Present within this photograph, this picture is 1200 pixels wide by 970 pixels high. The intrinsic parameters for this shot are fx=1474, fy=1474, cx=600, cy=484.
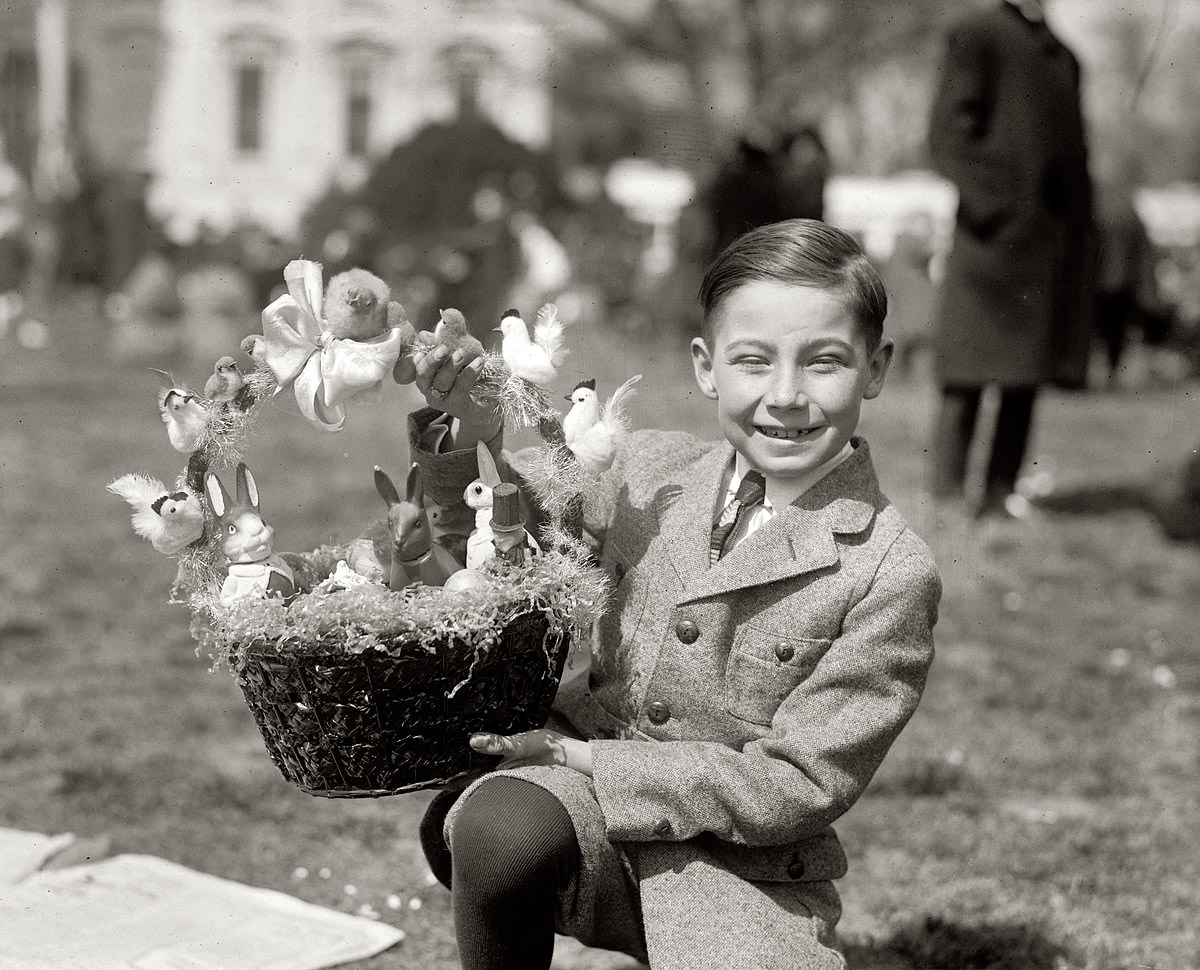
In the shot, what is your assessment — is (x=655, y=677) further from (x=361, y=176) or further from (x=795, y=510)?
(x=361, y=176)

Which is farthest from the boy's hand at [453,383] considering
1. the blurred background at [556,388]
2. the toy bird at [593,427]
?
the blurred background at [556,388]

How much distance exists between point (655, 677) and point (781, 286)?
55 centimetres

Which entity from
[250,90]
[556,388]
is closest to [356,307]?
[556,388]

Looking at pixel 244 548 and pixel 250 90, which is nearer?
pixel 244 548

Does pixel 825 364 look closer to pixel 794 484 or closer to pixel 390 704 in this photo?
pixel 794 484

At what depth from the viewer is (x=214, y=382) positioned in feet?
6.22

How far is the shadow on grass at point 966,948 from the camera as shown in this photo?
8.43ft

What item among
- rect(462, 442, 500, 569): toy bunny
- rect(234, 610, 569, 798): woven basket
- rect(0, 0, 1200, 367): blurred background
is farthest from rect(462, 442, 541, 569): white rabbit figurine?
rect(0, 0, 1200, 367): blurred background

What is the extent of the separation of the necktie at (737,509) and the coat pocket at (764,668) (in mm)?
141

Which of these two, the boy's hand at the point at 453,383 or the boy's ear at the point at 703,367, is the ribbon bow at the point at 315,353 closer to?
the boy's hand at the point at 453,383

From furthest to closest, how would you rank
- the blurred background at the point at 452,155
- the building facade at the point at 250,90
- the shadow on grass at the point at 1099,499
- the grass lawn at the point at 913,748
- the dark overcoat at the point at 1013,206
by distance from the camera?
the building facade at the point at 250,90, the blurred background at the point at 452,155, the shadow on grass at the point at 1099,499, the dark overcoat at the point at 1013,206, the grass lawn at the point at 913,748

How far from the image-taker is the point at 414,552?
6.24 feet

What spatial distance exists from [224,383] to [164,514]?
0.60 ft

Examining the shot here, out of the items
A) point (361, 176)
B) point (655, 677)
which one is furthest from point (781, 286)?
point (361, 176)
